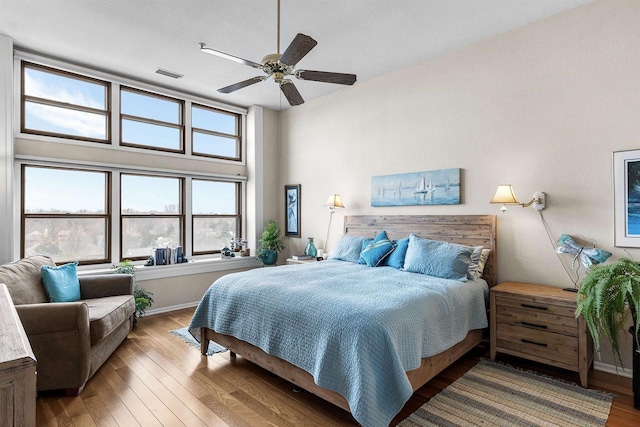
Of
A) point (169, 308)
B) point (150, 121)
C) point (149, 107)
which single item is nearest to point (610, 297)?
point (169, 308)

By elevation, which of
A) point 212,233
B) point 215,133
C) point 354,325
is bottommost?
point 354,325

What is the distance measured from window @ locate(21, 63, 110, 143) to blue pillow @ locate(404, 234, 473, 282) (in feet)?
13.1

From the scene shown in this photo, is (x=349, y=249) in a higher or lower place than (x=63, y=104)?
lower

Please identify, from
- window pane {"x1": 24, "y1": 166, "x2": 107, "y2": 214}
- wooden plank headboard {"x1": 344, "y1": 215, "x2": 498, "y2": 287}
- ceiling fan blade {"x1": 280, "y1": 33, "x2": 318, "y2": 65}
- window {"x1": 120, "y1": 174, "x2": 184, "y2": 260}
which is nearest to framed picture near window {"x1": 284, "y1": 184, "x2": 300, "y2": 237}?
wooden plank headboard {"x1": 344, "y1": 215, "x2": 498, "y2": 287}

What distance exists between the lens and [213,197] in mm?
5582

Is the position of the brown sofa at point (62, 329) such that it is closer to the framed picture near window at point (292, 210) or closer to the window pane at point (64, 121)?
the window pane at point (64, 121)

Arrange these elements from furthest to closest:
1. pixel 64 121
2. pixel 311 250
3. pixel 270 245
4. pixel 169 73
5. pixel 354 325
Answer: pixel 270 245
pixel 311 250
pixel 169 73
pixel 64 121
pixel 354 325

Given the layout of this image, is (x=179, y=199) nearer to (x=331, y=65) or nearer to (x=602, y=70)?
(x=331, y=65)

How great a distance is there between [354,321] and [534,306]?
173cm

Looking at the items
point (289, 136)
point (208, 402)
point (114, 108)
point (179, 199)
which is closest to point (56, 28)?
point (114, 108)

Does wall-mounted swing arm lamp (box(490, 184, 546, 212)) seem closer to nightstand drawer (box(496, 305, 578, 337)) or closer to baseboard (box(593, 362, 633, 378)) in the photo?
nightstand drawer (box(496, 305, 578, 337))

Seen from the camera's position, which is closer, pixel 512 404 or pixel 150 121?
pixel 512 404

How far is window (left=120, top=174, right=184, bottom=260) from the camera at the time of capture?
15.3ft

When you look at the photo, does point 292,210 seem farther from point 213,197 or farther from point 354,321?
point 354,321
